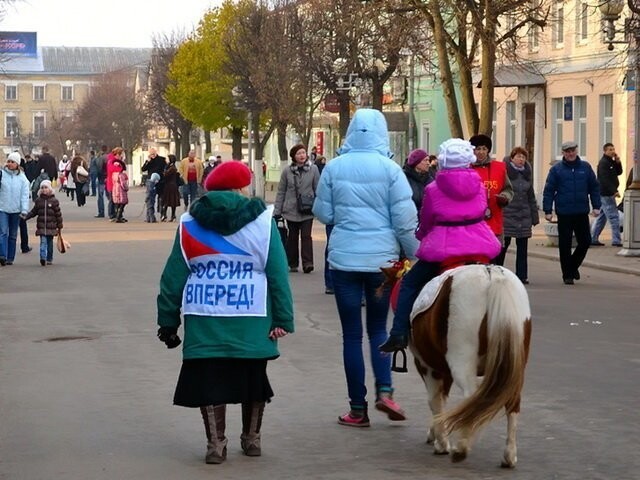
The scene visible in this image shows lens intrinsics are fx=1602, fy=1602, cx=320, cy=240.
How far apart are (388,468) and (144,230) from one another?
28.7 meters

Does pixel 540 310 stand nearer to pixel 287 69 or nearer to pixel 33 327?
pixel 33 327

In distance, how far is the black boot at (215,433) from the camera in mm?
8352

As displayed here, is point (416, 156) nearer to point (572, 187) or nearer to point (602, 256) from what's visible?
point (572, 187)

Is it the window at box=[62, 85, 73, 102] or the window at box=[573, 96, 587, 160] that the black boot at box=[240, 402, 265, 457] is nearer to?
the window at box=[573, 96, 587, 160]

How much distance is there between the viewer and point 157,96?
99.0 m

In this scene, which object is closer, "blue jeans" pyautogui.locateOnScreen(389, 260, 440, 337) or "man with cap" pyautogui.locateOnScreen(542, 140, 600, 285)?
"blue jeans" pyautogui.locateOnScreen(389, 260, 440, 337)

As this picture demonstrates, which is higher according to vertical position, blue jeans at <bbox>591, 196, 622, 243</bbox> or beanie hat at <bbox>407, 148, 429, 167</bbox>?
beanie hat at <bbox>407, 148, 429, 167</bbox>

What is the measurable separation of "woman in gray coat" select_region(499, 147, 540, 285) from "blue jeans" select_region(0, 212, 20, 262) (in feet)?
28.8

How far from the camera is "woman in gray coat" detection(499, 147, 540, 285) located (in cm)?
1981

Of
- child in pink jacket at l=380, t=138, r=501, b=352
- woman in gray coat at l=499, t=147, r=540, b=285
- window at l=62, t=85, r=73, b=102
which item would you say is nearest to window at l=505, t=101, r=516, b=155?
woman in gray coat at l=499, t=147, r=540, b=285

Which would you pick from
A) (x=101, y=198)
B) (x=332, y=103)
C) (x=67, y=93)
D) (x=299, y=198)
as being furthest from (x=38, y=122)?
(x=299, y=198)

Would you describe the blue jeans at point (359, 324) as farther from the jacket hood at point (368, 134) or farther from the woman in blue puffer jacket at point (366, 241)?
the jacket hood at point (368, 134)

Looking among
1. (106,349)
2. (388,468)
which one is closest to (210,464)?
(388,468)

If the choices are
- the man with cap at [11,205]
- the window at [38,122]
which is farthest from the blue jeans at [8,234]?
the window at [38,122]
